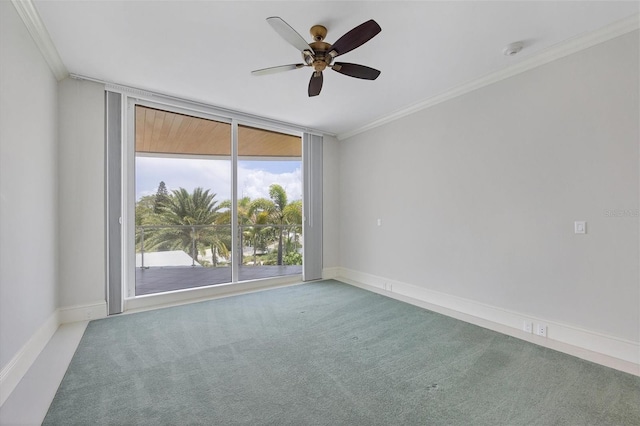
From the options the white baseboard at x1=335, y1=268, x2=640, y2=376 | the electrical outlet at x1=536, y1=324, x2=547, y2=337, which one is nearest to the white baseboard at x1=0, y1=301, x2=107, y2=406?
the white baseboard at x1=335, y1=268, x2=640, y2=376

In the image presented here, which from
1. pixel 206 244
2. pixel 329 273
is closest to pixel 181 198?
pixel 206 244

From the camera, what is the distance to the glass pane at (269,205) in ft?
16.0

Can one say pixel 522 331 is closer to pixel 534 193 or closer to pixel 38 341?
pixel 534 193

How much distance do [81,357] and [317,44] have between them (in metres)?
3.34

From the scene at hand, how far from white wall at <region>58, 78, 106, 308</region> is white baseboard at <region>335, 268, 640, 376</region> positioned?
12.7ft

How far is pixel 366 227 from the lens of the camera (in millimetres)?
5031

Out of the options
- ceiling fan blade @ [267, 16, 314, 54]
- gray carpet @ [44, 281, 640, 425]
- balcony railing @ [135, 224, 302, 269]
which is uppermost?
ceiling fan blade @ [267, 16, 314, 54]

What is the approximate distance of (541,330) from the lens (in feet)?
9.16

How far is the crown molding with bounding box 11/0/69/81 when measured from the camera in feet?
7.03

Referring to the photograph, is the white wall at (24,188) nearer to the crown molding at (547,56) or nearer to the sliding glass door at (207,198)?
the sliding glass door at (207,198)

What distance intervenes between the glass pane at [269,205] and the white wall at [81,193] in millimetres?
1905

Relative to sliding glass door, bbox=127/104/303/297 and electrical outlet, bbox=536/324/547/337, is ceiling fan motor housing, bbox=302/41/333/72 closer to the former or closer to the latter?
sliding glass door, bbox=127/104/303/297

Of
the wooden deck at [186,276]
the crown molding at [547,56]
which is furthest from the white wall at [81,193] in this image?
the crown molding at [547,56]

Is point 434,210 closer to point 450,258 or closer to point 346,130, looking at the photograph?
point 450,258
